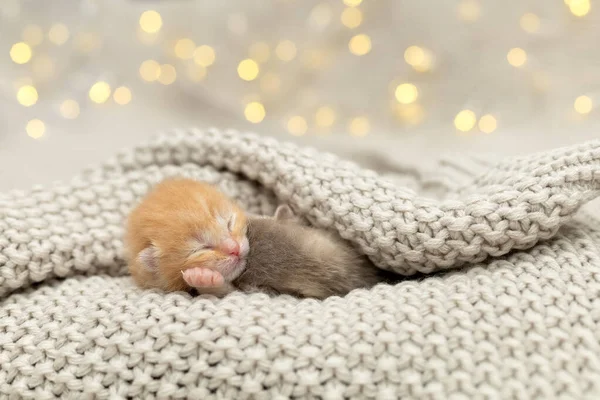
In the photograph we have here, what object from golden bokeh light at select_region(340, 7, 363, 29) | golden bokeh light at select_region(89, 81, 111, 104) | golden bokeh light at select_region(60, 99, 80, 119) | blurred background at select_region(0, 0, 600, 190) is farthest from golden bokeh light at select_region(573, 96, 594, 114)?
golden bokeh light at select_region(60, 99, 80, 119)

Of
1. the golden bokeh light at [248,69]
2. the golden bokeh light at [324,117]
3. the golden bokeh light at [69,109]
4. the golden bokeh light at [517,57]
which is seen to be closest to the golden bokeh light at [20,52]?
the golden bokeh light at [69,109]

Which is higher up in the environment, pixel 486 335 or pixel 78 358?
pixel 486 335

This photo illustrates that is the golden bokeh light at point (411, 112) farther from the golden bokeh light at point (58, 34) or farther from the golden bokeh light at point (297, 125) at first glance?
the golden bokeh light at point (58, 34)

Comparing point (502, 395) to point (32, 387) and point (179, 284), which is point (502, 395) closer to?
point (179, 284)

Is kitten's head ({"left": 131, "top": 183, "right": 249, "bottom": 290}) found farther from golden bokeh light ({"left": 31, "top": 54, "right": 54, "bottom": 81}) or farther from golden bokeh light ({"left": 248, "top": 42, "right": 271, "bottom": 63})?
golden bokeh light ({"left": 31, "top": 54, "right": 54, "bottom": 81})

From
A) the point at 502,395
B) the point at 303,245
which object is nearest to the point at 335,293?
the point at 303,245

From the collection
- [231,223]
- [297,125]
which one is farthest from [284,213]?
[297,125]

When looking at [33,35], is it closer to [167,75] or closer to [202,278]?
[167,75]
